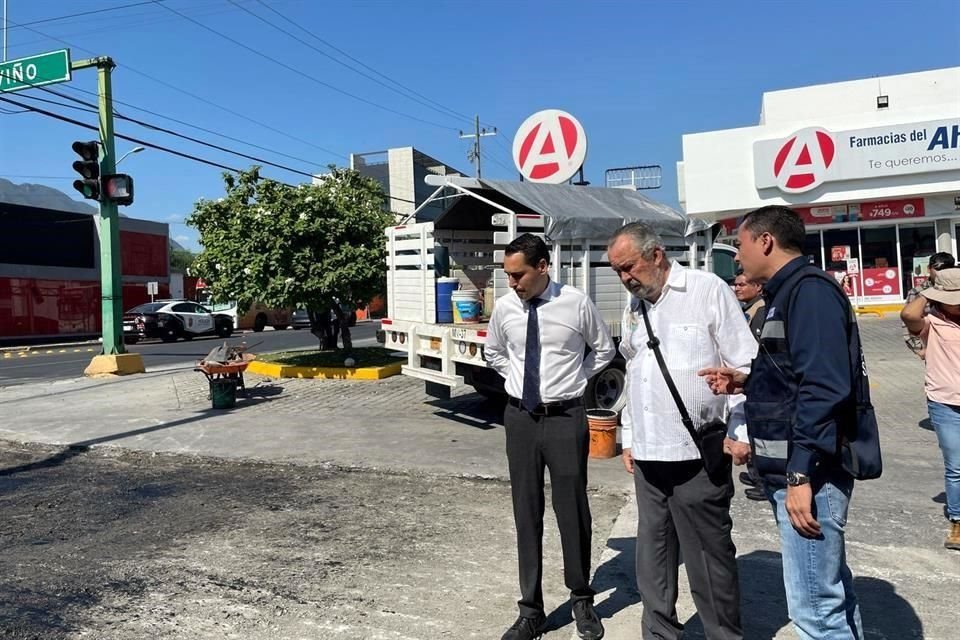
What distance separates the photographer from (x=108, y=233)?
14.5 meters

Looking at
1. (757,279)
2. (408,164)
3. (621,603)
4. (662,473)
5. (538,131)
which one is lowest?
(621,603)

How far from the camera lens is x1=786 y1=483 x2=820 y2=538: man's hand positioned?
2377 millimetres

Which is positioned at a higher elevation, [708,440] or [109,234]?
[109,234]

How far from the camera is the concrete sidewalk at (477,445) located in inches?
152

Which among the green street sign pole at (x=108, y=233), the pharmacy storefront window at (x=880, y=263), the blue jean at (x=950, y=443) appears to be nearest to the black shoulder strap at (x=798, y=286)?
the blue jean at (x=950, y=443)

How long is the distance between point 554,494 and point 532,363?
0.65 m

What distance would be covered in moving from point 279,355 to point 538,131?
843cm

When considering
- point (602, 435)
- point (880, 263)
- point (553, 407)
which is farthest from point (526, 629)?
point (880, 263)

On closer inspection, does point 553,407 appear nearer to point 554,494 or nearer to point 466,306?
point 554,494

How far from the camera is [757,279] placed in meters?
2.72

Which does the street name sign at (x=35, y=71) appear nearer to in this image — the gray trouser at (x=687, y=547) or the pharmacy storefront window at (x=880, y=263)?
the gray trouser at (x=687, y=547)

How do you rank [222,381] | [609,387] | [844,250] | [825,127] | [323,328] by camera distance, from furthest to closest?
[844,250] → [825,127] → [323,328] → [222,381] → [609,387]

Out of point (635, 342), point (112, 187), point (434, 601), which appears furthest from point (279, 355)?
point (635, 342)

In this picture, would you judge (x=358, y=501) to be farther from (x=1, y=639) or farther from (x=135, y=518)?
(x=1, y=639)
